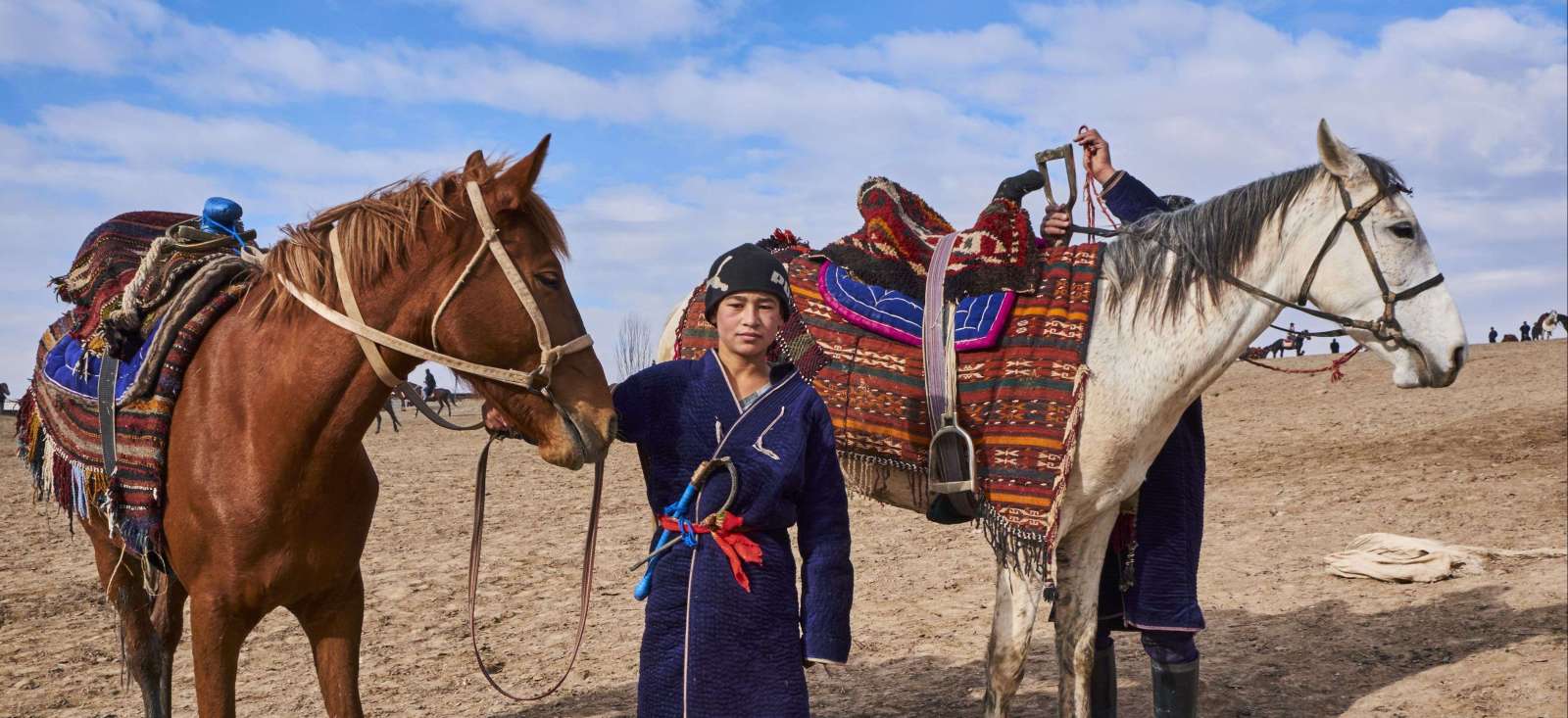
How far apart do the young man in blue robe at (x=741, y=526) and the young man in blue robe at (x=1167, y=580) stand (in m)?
1.79

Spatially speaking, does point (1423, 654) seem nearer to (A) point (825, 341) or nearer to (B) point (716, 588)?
(A) point (825, 341)

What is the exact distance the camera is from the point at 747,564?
7.20 feet

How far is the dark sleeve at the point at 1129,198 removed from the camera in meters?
3.91

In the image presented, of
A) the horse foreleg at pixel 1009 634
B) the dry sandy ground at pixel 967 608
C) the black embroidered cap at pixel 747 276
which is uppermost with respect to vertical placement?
the black embroidered cap at pixel 747 276

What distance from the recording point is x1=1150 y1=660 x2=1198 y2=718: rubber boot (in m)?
3.66

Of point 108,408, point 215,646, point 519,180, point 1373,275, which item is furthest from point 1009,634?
point 108,408

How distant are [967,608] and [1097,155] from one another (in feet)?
9.86

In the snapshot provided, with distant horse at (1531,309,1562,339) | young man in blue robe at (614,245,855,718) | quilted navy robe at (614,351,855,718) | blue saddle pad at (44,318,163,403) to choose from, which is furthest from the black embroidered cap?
distant horse at (1531,309,1562,339)

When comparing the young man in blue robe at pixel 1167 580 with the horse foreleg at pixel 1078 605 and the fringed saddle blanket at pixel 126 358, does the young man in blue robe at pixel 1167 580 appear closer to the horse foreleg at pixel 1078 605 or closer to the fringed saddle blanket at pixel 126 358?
the horse foreleg at pixel 1078 605

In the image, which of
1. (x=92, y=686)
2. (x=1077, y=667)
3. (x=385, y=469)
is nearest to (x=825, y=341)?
(x=1077, y=667)

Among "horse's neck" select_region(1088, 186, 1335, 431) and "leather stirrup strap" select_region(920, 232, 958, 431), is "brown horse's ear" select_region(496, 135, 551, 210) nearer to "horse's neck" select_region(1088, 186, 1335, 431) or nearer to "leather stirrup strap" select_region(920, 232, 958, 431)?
"leather stirrup strap" select_region(920, 232, 958, 431)

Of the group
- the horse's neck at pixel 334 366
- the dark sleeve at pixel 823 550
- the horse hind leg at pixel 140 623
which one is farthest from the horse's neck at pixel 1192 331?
the horse hind leg at pixel 140 623

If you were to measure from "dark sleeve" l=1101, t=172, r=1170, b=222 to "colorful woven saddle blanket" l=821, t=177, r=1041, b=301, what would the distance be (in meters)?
0.51

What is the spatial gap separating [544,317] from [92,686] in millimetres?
4096
